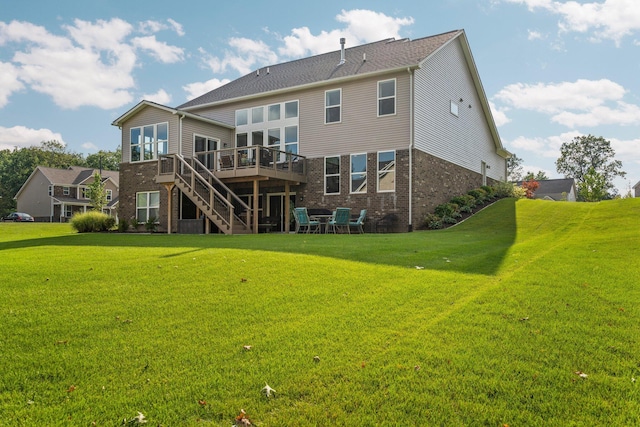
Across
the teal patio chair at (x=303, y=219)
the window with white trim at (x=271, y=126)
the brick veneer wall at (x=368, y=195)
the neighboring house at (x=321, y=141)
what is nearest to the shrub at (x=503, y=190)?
the neighboring house at (x=321, y=141)

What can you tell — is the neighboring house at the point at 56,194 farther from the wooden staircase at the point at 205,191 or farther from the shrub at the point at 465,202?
the shrub at the point at 465,202

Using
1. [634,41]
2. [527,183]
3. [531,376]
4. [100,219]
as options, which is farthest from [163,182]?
[527,183]

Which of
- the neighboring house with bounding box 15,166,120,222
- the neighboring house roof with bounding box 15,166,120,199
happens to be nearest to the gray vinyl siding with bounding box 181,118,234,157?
the neighboring house roof with bounding box 15,166,120,199

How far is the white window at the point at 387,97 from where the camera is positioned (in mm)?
18219

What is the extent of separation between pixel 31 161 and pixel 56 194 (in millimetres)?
17598

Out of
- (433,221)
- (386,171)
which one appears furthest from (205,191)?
(433,221)

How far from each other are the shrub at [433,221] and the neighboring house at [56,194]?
147 ft

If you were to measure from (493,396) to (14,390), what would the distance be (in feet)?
11.6

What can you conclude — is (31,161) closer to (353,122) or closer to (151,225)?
(151,225)

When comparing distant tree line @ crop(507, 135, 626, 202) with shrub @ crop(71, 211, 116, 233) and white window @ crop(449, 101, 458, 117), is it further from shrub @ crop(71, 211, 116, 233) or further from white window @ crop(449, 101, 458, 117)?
shrub @ crop(71, 211, 116, 233)

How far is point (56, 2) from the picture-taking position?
1554cm

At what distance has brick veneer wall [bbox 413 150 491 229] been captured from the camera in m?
17.6

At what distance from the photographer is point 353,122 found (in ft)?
62.8

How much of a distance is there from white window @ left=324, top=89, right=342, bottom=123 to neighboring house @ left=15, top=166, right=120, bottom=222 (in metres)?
41.2
